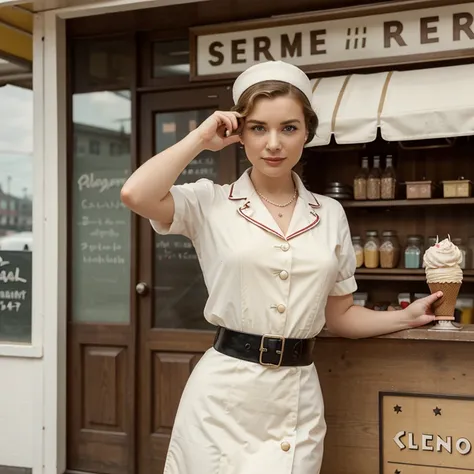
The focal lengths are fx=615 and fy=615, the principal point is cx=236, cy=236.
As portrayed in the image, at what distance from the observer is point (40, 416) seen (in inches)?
135

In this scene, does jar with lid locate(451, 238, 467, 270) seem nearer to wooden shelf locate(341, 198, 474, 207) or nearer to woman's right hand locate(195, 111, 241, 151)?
wooden shelf locate(341, 198, 474, 207)

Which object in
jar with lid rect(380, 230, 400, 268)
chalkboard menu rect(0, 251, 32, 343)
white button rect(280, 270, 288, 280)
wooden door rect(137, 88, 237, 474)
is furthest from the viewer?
chalkboard menu rect(0, 251, 32, 343)

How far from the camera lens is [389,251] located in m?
3.33

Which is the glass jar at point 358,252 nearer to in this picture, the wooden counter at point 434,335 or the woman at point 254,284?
the wooden counter at point 434,335

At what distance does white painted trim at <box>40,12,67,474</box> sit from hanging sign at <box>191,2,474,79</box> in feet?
2.65

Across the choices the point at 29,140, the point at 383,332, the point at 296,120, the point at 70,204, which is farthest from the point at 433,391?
the point at 29,140

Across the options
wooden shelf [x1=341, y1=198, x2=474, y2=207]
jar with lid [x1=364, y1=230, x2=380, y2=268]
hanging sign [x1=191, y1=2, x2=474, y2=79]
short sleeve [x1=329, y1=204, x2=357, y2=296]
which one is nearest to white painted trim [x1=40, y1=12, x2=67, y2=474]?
hanging sign [x1=191, y1=2, x2=474, y2=79]

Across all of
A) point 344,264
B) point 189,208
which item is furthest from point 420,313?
point 189,208

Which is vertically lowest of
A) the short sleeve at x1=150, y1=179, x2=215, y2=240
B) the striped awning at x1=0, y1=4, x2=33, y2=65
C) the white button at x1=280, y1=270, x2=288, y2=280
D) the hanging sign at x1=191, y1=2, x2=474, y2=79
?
the white button at x1=280, y1=270, x2=288, y2=280

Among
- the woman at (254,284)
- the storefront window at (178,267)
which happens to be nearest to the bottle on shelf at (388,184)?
the storefront window at (178,267)

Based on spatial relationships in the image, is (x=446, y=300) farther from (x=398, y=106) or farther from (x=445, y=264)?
(x=398, y=106)

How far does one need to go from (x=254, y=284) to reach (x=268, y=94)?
0.57 meters

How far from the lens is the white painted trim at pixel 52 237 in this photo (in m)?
3.40

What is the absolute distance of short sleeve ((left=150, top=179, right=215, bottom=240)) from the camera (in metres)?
1.90
